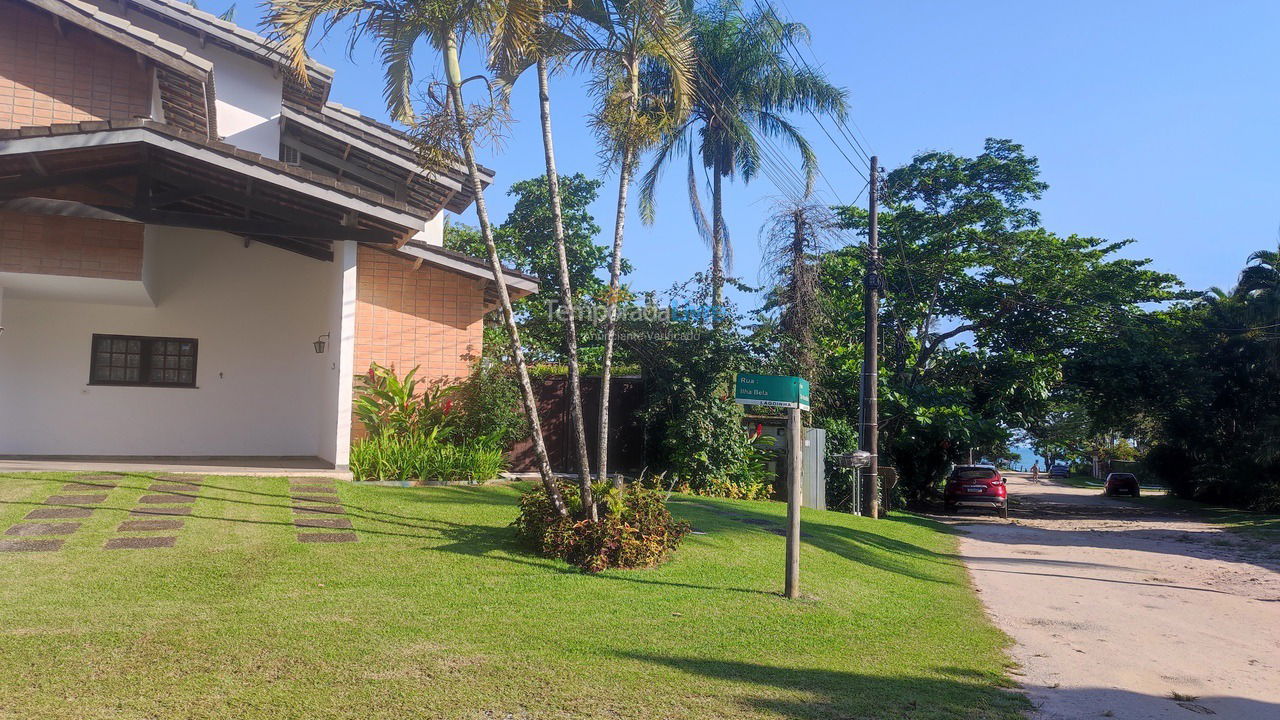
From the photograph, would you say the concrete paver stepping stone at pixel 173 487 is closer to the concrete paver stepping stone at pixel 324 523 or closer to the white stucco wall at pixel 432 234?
the concrete paver stepping stone at pixel 324 523

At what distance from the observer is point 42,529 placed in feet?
26.1

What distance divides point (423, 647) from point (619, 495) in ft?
11.1

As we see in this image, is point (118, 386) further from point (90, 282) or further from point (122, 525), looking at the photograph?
point (122, 525)

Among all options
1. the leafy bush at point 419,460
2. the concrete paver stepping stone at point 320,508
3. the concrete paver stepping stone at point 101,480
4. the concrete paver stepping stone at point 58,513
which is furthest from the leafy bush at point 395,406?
the concrete paver stepping stone at point 58,513

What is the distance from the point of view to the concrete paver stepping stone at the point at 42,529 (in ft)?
25.5

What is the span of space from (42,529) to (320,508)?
2.59 meters

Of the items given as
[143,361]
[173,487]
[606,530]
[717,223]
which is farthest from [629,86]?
[717,223]

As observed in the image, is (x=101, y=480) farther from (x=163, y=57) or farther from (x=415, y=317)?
(x=163, y=57)

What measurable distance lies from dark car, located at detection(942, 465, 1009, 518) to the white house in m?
14.1

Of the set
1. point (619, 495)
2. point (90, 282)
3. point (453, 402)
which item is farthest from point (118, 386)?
point (619, 495)

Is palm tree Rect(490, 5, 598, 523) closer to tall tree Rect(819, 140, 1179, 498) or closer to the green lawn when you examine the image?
the green lawn

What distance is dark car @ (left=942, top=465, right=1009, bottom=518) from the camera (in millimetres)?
21719

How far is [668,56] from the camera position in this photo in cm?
892

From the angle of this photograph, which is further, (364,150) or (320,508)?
(364,150)
